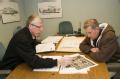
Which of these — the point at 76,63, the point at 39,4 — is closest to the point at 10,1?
the point at 39,4

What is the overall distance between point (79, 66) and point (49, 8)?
355 centimetres

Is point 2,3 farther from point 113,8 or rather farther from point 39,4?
point 113,8

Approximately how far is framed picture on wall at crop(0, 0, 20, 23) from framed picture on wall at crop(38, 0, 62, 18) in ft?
2.34

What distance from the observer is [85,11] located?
5.10 m

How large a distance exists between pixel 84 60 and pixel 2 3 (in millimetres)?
2700

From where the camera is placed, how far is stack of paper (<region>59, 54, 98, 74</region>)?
1747 mm

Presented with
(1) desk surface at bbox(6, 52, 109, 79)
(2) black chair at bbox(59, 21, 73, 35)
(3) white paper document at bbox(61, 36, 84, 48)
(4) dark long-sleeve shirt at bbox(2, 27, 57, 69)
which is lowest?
(2) black chair at bbox(59, 21, 73, 35)

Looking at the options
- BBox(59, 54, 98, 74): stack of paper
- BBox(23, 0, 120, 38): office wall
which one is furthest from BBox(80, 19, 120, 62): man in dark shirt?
BBox(23, 0, 120, 38): office wall

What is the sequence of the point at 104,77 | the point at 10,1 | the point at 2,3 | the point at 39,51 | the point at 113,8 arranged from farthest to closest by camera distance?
the point at 113,8, the point at 10,1, the point at 2,3, the point at 39,51, the point at 104,77

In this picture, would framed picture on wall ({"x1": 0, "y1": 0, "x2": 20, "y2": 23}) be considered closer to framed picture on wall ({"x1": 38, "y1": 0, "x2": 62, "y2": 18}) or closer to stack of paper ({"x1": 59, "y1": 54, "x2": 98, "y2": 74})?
framed picture on wall ({"x1": 38, "y1": 0, "x2": 62, "y2": 18})

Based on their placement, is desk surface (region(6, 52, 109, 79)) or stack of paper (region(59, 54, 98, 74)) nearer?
desk surface (region(6, 52, 109, 79))

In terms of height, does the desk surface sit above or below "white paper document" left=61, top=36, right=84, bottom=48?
above

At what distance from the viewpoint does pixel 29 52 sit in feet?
6.21

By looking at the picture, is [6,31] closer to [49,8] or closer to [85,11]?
[49,8]
